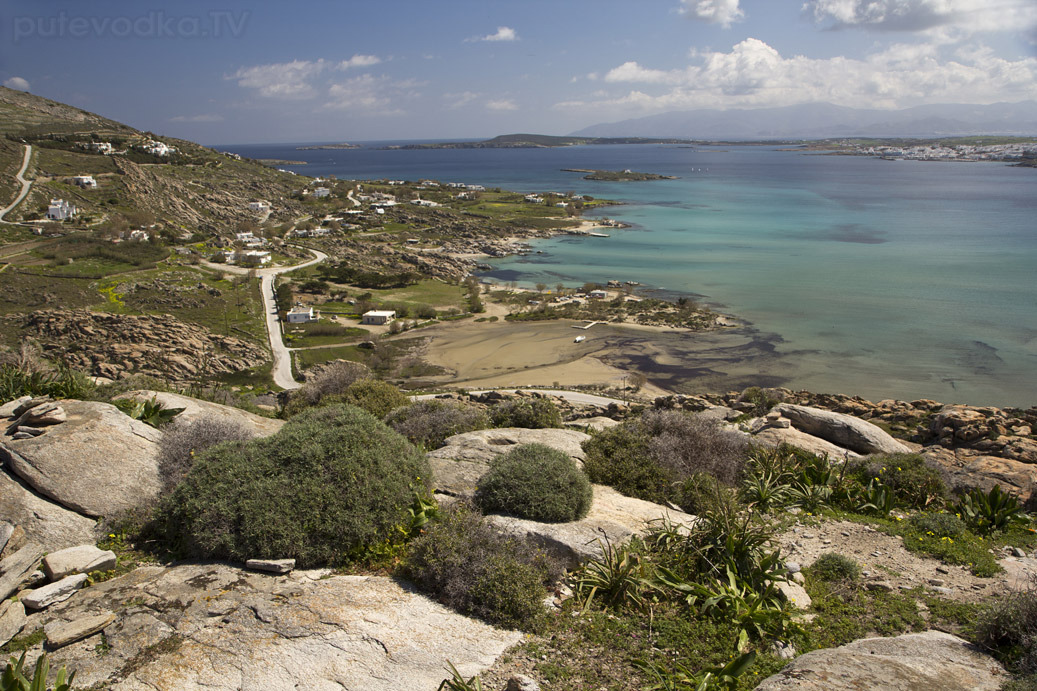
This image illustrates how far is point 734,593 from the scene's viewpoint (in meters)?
6.87

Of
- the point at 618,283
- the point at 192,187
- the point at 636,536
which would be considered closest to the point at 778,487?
the point at 636,536

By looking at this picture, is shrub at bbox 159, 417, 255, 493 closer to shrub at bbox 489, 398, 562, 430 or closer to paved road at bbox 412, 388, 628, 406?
shrub at bbox 489, 398, 562, 430

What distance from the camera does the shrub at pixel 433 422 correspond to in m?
12.1

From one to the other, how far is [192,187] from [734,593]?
347 feet

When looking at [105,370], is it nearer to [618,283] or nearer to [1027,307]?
[618,283]

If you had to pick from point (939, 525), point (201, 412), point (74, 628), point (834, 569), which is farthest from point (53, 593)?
point (939, 525)

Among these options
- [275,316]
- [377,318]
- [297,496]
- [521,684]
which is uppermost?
[297,496]

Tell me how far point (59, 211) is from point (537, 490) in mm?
81274

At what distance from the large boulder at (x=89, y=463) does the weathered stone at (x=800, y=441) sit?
1241 centimetres

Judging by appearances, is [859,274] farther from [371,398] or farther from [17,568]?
[17,568]

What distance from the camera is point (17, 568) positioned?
6496mm

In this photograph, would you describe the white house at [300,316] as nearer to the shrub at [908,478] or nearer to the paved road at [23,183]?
the paved road at [23,183]

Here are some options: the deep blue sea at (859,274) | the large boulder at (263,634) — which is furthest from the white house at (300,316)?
the large boulder at (263,634)

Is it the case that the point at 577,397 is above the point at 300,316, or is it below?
below
